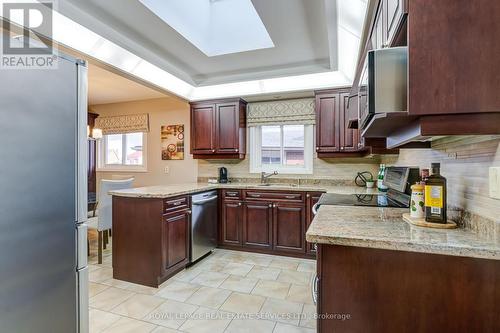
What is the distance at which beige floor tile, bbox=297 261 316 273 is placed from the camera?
2.98m

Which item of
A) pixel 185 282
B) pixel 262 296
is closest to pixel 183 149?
pixel 185 282

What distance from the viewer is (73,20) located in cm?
217

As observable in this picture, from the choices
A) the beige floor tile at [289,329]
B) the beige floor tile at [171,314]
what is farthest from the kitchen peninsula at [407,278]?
the beige floor tile at [171,314]

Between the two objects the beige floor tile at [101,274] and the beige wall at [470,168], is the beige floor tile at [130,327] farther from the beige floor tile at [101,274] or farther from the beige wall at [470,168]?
the beige wall at [470,168]

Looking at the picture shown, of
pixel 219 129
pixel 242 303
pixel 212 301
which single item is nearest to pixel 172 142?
pixel 219 129

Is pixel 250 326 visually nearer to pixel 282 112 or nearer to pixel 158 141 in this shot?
pixel 282 112

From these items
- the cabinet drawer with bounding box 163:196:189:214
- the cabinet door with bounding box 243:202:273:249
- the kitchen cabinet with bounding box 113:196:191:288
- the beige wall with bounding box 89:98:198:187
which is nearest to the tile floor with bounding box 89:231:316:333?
the kitchen cabinet with bounding box 113:196:191:288

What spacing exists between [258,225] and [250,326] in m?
1.63

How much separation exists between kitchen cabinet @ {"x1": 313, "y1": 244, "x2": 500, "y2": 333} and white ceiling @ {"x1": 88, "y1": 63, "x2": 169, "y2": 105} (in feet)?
11.2

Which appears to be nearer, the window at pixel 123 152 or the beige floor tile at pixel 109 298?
the beige floor tile at pixel 109 298

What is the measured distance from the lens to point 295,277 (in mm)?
2791

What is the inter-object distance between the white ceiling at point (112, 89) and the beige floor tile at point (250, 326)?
3.12 m

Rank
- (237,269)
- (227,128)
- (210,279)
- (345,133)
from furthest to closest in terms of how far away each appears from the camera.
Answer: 1. (227,128)
2. (345,133)
3. (237,269)
4. (210,279)

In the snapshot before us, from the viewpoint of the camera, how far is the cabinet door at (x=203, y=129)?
401 cm
